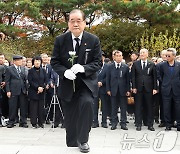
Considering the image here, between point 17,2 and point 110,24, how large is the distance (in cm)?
735

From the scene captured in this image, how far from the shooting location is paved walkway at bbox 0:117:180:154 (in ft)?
16.8

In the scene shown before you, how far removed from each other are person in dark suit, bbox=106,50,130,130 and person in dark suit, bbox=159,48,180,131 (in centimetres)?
93

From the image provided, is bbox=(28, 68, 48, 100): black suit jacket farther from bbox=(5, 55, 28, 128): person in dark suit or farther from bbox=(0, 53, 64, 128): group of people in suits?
bbox=(5, 55, 28, 128): person in dark suit

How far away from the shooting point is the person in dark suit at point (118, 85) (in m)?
8.69

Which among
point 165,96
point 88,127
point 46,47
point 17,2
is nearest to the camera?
point 88,127

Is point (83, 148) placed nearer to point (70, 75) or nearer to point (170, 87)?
point (70, 75)

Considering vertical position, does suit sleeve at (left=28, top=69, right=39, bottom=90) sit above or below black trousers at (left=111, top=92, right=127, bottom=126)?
above

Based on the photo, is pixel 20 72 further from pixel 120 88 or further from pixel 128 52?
pixel 128 52

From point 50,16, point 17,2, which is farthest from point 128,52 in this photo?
point 17,2

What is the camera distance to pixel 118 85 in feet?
28.5

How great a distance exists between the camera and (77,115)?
5.11 meters

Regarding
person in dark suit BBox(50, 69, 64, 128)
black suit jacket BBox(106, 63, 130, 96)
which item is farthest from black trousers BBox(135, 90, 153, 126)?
person in dark suit BBox(50, 69, 64, 128)

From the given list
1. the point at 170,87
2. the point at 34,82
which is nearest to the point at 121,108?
the point at 170,87

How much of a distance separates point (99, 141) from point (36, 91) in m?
2.70
